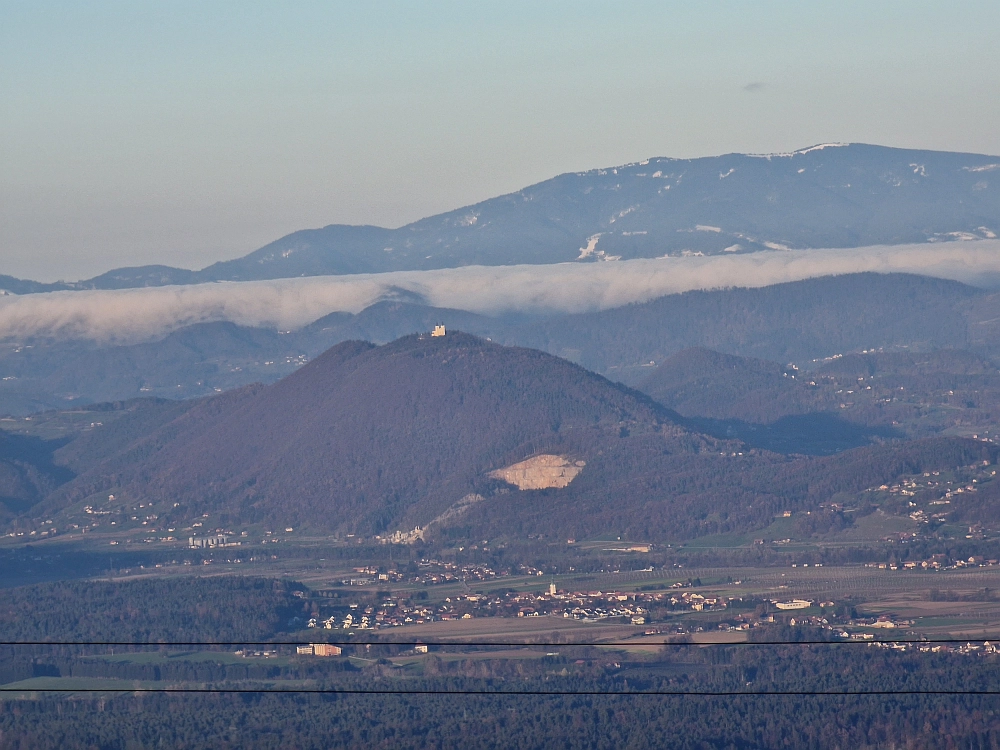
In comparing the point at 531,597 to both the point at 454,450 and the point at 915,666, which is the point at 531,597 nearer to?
the point at 915,666

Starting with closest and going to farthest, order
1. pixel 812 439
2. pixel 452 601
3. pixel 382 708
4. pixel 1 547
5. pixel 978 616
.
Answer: pixel 382 708 → pixel 978 616 → pixel 452 601 → pixel 1 547 → pixel 812 439

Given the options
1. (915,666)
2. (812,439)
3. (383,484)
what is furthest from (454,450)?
(915,666)

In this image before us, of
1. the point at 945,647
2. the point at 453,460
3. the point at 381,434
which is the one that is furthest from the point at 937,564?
the point at 381,434

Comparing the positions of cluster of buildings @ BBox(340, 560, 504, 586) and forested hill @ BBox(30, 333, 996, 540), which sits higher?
forested hill @ BBox(30, 333, 996, 540)

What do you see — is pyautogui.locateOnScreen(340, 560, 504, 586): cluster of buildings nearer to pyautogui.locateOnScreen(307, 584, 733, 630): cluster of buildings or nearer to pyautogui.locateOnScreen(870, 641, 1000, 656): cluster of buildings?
pyautogui.locateOnScreen(307, 584, 733, 630): cluster of buildings

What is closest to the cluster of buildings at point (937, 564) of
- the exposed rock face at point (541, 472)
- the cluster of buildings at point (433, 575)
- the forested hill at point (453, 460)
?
the forested hill at point (453, 460)

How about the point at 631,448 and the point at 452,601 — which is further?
the point at 631,448

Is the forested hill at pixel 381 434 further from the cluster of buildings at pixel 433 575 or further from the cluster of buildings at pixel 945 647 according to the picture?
the cluster of buildings at pixel 945 647

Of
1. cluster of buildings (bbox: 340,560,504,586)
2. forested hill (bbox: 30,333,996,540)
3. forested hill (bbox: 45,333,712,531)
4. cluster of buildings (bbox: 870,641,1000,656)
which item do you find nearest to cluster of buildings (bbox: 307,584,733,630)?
cluster of buildings (bbox: 340,560,504,586)

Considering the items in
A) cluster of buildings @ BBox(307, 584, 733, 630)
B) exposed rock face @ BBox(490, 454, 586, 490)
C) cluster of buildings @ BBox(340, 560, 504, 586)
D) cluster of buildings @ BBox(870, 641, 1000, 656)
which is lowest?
cluster of buildings @ BBox(340, 560, 504, 586)
